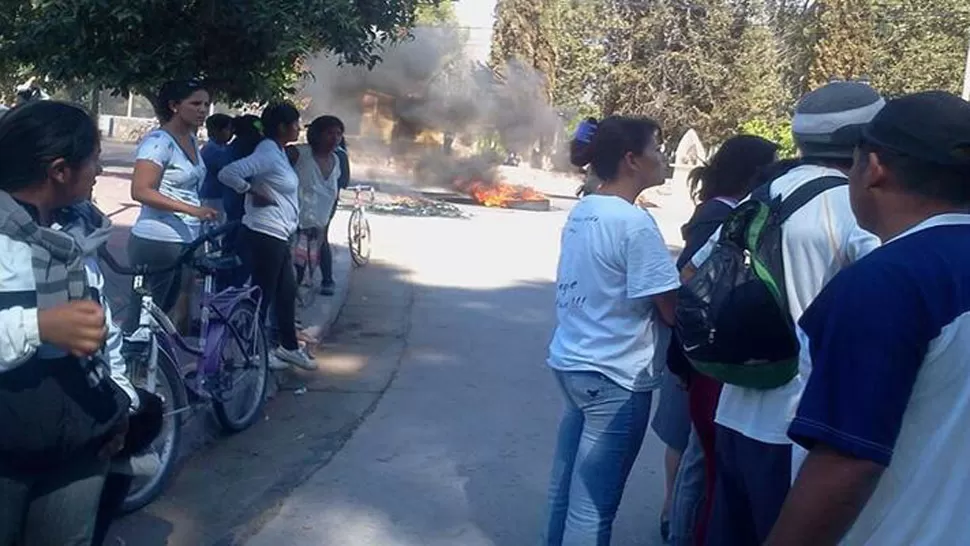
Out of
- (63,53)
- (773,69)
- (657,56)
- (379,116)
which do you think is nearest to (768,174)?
(63,53)

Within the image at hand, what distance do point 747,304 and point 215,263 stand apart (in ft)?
12.3

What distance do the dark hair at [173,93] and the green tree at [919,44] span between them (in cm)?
3687

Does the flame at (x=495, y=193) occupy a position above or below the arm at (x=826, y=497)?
below

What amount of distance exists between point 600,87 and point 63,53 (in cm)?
3350

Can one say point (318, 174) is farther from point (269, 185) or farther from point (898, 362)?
point (898, 362)

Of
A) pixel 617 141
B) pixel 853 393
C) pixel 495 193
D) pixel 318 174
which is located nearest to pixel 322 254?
pixel 318 174

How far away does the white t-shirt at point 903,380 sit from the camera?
198 cm

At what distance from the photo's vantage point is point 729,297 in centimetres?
321

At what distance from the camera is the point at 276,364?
8.10 meters

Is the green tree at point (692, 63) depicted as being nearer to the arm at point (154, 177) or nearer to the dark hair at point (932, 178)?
the arm at point (154, 177)

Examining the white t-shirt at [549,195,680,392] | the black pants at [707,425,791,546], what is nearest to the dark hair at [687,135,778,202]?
the white t-shirt at [549,195,680,392]

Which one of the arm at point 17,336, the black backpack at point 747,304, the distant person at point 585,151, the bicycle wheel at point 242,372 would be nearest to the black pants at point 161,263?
the bicycle wheel at point 242,372

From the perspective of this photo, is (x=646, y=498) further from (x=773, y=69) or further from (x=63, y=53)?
(x=773, y=69)

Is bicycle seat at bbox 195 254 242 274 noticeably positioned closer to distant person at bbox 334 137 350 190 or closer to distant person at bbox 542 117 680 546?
distant person at bbox 542 117 680 546
